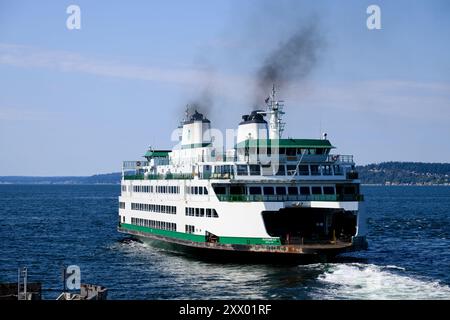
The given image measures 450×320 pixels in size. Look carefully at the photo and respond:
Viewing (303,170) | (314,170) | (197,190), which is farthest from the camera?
(197,190)

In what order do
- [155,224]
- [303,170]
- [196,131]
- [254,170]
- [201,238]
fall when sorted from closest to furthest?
[254,170] → [303,170] → [201,238] → [155,224] → [196,131]

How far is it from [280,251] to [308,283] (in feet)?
19.4

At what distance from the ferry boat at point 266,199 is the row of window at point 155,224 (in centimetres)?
25

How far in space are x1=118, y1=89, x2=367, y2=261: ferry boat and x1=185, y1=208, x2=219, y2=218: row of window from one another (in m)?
0.07

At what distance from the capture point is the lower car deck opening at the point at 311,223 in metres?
51.5

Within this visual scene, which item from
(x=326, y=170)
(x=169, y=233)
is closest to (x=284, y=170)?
(x=326, y=170)

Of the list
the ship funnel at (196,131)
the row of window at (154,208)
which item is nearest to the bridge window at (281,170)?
the row of window at (154,208)

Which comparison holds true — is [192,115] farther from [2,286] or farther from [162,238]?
[2,286]

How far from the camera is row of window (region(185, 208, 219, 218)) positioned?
5087 cm

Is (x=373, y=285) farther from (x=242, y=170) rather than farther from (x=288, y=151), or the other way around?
(x=242, y=170)

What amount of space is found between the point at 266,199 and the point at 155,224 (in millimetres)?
16428

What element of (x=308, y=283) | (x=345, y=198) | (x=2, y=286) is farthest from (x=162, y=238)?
(x=2, y=286)

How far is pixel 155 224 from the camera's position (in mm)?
62469

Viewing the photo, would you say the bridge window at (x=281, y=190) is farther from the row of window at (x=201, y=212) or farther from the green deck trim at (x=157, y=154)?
the green deck trim at (x=157, y=154)
